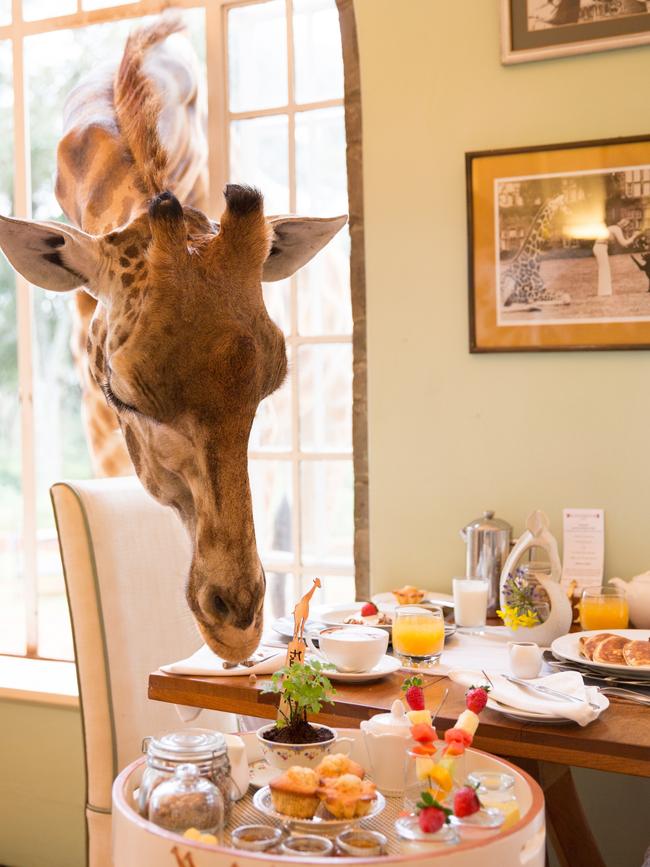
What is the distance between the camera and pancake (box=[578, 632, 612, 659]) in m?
1.77

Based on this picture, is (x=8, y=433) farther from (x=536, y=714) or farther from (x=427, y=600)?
(x=536, y=714)

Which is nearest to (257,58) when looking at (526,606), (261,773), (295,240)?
(295,240)

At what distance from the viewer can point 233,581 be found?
1.30 meters

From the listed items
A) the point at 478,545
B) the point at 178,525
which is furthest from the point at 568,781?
the point at 178,525

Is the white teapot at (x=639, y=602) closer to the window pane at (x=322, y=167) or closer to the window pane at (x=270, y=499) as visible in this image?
the window pane at (x=270, y=499)

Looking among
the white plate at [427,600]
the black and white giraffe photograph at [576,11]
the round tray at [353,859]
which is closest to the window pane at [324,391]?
the white plate at [427,600]

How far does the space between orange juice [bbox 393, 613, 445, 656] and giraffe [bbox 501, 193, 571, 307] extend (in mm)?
1042

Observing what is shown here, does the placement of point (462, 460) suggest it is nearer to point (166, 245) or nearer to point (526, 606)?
point (526, 606)

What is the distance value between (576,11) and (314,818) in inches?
85.7

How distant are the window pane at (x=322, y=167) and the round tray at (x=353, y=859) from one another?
2484 millimetres

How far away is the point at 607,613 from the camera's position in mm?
2012

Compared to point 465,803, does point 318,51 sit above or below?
above

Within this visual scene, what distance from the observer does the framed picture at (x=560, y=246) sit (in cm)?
244

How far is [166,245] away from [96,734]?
124cm
